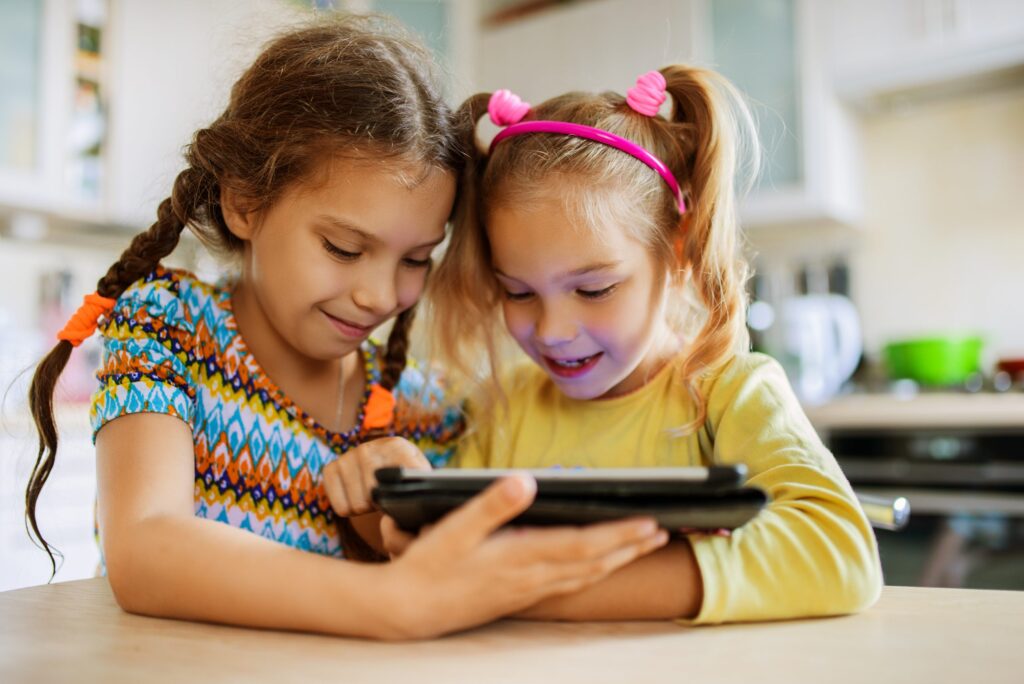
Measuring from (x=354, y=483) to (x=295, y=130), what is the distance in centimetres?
37

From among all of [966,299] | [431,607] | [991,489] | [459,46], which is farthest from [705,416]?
[459,46]

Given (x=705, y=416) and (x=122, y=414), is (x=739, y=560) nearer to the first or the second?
(x=705, y=416)

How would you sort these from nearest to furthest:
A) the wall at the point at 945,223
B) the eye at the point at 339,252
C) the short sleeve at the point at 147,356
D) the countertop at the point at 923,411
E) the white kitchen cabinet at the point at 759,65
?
the short sleeve at the point at 147,356 → the eye at the point at 339,252 → the countertop at the point at 923,411 → the wall at the point at 945,223 → the white kitchen cabinet at the point at 759,65

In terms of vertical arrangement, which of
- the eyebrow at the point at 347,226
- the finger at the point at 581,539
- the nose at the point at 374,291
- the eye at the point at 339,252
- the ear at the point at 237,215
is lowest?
the finger at the point at 581,539

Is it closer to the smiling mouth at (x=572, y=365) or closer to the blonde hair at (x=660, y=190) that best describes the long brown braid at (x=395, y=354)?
the blonde hair at (x=660, y=190)

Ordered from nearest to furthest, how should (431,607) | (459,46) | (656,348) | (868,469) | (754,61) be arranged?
(431,607) → (656,348) → (868,469) → (754,61) → (459,46)

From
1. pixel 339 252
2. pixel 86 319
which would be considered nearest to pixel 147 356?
pixel 86 319

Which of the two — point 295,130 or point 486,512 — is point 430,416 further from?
point 486,512

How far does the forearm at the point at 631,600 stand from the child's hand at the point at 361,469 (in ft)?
0.82

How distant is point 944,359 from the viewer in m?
2.50

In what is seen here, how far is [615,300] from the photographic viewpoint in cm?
92

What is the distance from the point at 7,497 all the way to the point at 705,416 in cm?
184

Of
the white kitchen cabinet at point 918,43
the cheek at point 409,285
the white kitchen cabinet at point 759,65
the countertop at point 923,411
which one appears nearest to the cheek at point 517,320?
the cheek at point 409,285

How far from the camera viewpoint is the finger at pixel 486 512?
1.67 feet
